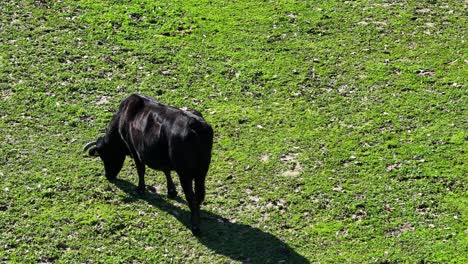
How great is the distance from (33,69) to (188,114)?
6.94 metres

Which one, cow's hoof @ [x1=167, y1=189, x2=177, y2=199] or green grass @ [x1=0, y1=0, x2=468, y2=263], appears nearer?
green grass @ [x1=0, y1=0, x2=468, y2=263]

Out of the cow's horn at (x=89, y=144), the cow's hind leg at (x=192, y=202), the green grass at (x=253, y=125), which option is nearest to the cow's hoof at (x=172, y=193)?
the green grass at (x=253, y=125)

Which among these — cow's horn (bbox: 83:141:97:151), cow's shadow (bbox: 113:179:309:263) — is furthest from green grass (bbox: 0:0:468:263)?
cow's horn (bbox: 83:141:97:151)

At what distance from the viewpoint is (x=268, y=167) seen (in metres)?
13.6

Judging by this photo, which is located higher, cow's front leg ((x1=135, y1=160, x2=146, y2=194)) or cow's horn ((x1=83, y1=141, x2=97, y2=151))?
cow's horn ((x1=83, y1=141, x2=97, y2=151))

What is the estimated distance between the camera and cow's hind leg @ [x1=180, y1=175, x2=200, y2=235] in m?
11.5

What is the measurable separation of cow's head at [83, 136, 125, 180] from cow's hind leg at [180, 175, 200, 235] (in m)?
2.12

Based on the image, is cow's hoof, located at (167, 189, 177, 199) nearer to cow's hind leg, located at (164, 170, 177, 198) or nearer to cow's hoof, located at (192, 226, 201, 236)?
cow's hind leg, located at (164, 170, 177, 198)

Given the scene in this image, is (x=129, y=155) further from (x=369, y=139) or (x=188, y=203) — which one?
(x=369, y=139)

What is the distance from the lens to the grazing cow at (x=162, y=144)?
11.2 metres

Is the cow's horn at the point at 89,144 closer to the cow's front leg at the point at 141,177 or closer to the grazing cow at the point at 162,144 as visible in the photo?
the grazing cow at the point at 162,144

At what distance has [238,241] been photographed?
11.7m

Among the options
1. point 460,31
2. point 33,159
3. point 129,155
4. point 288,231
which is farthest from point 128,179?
point 460,31

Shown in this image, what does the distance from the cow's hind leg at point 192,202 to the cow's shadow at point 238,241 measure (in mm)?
167
